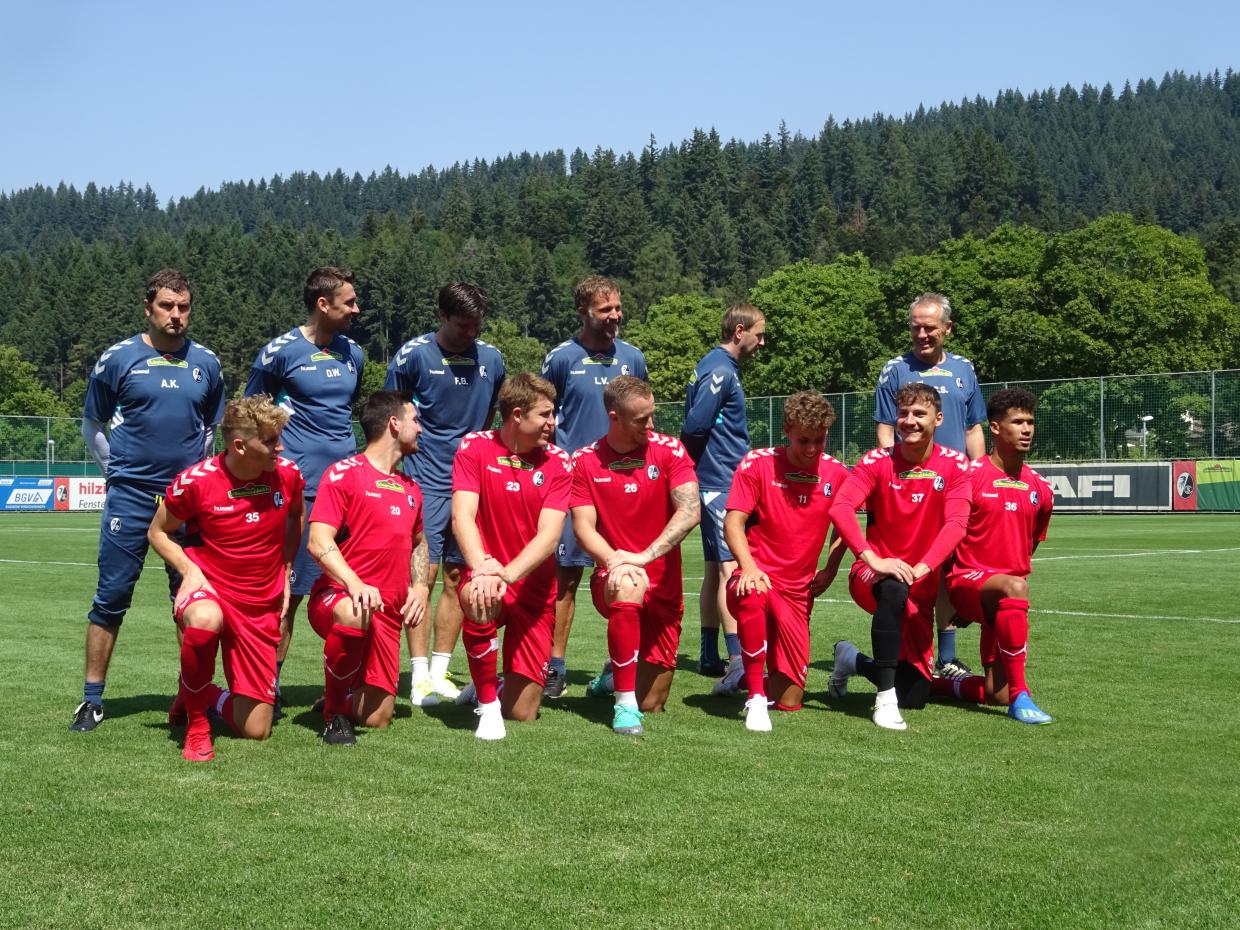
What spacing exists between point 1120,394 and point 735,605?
32.4 meters

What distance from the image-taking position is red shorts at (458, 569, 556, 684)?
272 inches

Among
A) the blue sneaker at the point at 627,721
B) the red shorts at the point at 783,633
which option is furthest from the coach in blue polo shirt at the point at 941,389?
the blue sneaker at the point at 627,721

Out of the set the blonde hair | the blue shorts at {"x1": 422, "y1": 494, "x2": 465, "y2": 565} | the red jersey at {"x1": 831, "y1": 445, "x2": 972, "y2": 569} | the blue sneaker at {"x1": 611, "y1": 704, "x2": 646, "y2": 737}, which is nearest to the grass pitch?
the blue sneaker at {"x1": 611, "y1": 704, "x2": 646, "y2": 737}

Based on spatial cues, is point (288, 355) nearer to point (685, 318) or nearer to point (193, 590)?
point (193, 590)

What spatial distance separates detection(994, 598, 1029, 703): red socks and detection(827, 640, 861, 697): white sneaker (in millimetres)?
793

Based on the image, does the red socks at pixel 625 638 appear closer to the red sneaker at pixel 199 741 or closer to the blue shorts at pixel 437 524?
the blue shorts at pixel 437 524

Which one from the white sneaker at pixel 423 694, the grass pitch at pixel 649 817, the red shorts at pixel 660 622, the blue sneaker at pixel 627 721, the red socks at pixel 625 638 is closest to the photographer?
the grass pitch at pixel 649 817

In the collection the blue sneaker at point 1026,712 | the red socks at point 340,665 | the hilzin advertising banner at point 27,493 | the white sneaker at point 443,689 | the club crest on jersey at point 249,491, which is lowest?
the hilzin advertising banner at point 27,493

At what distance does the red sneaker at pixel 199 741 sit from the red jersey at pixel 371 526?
1.04 metres

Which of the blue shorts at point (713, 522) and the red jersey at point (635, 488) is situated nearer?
the red jersey at point (635, 488)

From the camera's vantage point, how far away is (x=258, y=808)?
199 inches

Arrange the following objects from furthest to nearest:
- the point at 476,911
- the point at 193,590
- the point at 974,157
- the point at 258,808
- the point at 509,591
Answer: the point at 974,157
the point at 509,591
the point at 193,590
the point at 258,808
the point at 476,911

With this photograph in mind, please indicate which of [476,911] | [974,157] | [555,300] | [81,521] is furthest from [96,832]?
[974,157]

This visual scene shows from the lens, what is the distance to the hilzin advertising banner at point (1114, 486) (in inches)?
1371
